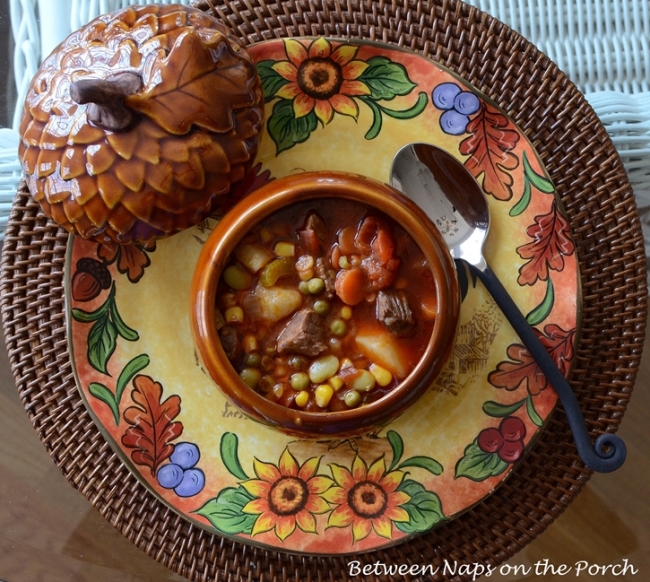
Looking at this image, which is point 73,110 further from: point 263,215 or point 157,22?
point 263,215

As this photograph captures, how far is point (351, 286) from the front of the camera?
51.9 inches

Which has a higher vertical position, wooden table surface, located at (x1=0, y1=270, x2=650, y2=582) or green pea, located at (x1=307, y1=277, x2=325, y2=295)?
green pea, located at (x1=307, y1=277, x2=325, y2=295)

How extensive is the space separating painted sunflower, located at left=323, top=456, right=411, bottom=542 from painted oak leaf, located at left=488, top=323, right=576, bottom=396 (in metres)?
0.32

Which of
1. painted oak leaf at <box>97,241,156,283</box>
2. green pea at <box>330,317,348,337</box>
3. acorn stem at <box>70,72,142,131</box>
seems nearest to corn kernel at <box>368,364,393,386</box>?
green pea at <box>330,317,348,337</box>

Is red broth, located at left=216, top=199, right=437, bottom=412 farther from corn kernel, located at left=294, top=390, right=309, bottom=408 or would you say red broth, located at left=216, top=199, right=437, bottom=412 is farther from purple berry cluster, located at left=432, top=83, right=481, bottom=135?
purple berry cluster, located at left=432, top=83, right=481, bottom=135

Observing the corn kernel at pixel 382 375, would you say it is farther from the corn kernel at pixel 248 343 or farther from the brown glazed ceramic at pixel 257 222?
the corn kernel at pixel 248 343

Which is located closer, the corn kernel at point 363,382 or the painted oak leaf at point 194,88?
the painted oak leaf at point 194,88

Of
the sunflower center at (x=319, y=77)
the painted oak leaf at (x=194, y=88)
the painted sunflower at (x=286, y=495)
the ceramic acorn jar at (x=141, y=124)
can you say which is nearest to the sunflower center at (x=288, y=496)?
the painted sunflower at (x=286, y=495)

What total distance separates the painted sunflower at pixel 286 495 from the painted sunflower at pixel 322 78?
2.64 feet

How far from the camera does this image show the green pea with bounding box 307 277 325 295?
1312mm

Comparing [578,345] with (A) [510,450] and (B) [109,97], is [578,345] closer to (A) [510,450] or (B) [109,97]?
(A) [510,450]

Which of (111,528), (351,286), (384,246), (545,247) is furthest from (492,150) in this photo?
(111,528)

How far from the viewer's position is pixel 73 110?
45.9 inches

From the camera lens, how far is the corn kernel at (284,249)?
1.32 meters
